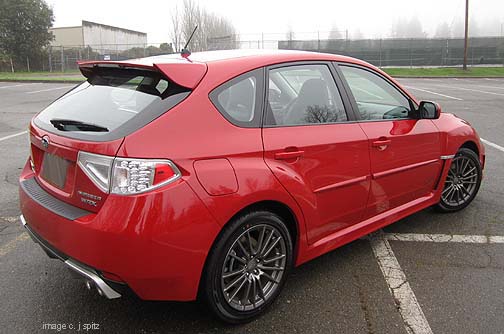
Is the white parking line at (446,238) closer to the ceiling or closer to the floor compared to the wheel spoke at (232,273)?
closer to the floor

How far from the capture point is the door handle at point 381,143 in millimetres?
3287

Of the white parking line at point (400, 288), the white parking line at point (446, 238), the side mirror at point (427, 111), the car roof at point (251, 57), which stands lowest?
the white parking line at point (400, 288)

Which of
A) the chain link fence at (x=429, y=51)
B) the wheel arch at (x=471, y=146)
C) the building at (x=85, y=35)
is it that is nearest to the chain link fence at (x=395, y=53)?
the chain link fence at (x=429, y=51)

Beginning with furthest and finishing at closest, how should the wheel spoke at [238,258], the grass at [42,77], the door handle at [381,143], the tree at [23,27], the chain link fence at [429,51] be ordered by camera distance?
the chain link fence at [429,51], the tree at [23,27], the grass at [42,77], the door handle at [381,143], the wheel spoke at [238,258]

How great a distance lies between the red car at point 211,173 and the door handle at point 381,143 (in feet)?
0.07

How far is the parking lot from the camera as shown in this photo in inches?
105

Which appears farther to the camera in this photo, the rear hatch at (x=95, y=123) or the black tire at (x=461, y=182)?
the black tire at (x=461, y=182)

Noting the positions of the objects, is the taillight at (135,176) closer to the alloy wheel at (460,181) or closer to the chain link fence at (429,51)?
the alloy wheel at (460,181)

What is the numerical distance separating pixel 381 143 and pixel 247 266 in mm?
1459

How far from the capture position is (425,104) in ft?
12.5

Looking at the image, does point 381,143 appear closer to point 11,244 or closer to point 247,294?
point 247,294

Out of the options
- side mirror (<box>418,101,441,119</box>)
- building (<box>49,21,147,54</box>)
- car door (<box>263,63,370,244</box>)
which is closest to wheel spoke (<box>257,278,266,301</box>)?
car door (<box>263,63,370,244</box>)

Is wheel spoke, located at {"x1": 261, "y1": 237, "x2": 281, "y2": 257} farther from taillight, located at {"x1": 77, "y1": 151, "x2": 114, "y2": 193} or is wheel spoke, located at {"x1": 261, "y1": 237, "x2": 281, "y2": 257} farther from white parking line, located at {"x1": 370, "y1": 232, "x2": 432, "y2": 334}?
taillight, located at {"x1": 77, "y1": 151, "x2": 114, "y2": 193}

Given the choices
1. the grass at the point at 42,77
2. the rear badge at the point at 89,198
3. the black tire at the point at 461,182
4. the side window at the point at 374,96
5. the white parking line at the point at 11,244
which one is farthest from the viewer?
the grass at the point at 42,77
